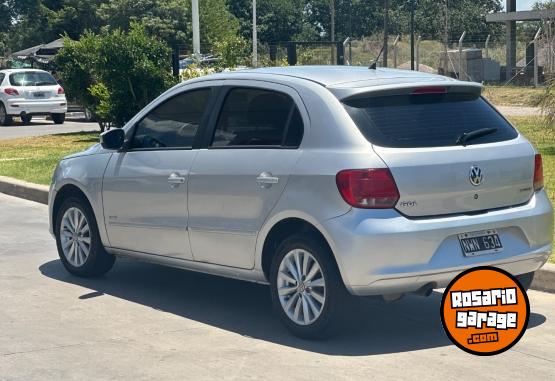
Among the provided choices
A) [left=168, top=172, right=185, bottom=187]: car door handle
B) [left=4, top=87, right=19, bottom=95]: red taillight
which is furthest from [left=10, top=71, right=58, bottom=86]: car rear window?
[left=168, top=172, right=185, bottom=187]: car door handle

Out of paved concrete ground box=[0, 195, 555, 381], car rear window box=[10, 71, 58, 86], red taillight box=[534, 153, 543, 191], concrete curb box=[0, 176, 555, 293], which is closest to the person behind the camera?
paved concrete ground box=[0, 195, 555, 381]

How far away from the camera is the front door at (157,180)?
801 cm

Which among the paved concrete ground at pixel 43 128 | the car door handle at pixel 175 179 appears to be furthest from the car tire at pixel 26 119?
the car door handle at pixel 175 179

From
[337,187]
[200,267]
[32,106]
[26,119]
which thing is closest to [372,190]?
[337,187]

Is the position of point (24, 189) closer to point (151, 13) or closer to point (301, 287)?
point (301, 287)

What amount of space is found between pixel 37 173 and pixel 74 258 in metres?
7.54

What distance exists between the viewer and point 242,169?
743cm

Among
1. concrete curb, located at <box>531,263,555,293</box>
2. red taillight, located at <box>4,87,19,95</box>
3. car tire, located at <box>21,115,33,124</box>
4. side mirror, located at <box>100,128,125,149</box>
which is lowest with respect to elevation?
concrete curb, located at <box>531,263,555,293</box>

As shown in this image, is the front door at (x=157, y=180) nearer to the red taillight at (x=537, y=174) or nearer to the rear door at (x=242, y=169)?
the rear door at (x=242, y=169)

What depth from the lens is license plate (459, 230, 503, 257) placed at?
6785mm

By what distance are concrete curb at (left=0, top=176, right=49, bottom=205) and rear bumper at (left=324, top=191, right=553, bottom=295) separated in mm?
8346


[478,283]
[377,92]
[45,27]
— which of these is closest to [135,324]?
[377,92]

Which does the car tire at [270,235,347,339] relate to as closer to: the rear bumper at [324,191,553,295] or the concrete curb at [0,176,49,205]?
the rear bumper at [324,191,553,295]

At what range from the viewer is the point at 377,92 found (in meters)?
6.99
